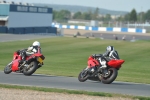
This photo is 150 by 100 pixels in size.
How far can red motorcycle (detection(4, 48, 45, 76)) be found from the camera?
1950 centimetres

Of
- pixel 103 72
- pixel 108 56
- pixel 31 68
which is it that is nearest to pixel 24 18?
pixel 31 68

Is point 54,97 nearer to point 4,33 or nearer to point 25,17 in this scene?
point 4,33

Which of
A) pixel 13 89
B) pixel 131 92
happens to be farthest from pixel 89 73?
pixel 13 89

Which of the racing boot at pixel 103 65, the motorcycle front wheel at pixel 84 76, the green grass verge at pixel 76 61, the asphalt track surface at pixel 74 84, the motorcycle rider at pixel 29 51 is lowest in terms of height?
the green grass verge at pixel 76 61

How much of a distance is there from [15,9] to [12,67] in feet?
181

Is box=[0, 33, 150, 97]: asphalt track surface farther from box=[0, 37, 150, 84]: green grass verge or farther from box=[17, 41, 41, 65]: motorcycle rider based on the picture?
box=[0, 37, 150, 84]: green grass verge

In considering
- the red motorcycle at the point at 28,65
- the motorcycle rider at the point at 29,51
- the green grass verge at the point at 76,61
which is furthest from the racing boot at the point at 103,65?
the motorcycle rider at the point at 29,51

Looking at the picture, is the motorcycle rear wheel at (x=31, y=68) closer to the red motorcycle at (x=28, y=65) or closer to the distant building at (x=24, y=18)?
the red motorcycle at (x=28, y=65)

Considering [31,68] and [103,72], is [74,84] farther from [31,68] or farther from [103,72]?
[31,68]

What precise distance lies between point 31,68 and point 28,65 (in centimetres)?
20

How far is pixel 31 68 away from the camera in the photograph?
19625mm

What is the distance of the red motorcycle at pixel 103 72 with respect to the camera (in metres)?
17.4

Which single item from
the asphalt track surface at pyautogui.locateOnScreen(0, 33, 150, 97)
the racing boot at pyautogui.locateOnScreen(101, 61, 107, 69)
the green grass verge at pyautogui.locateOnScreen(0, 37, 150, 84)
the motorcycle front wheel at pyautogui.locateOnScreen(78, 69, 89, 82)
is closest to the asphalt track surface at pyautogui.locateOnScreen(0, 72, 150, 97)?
the asphalt track surface at pyautogui.locateOnScreen(0, 33, 150, 97)

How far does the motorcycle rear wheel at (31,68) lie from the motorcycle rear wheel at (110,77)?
3.05 meters
